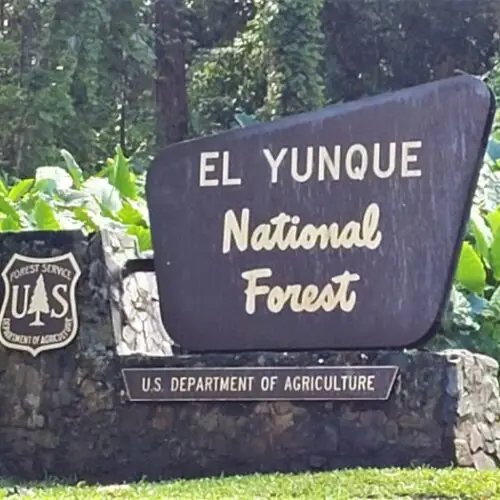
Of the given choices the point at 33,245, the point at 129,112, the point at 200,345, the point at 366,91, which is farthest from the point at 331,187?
the point at 366,91

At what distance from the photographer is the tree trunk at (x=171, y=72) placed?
20.2 meters

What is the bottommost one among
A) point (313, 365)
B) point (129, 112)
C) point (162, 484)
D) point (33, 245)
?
point (162, 484)

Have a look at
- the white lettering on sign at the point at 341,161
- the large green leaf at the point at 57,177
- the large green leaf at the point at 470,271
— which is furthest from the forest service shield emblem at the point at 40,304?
the large green leaf at the point at 57,177

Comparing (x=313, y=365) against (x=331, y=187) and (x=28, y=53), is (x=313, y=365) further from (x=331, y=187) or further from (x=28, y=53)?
(x=28, y=53)

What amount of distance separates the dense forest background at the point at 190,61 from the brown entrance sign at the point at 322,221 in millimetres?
7287

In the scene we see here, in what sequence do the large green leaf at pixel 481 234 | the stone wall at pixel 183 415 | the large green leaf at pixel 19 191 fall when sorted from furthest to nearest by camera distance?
1. the large green leaf at pixel 19 191
2. the large green leaf at pixel 481 234
3. the stone wall at pixel 183 415

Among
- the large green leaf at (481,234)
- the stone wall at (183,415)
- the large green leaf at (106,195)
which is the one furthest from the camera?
the large green leaf at (106,195)

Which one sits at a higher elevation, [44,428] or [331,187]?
[331,187]

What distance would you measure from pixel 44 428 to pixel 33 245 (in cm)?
120

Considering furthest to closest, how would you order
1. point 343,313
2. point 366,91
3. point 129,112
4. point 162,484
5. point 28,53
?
point 366,91 → point 129,112 → point 28,53 → point 343,313 → point 162,484

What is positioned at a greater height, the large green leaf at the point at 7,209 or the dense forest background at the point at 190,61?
the dense forest background at the point at 190,61

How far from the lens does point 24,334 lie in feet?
26.2

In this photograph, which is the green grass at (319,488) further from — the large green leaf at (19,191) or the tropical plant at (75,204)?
the large green leaf at (19,191)

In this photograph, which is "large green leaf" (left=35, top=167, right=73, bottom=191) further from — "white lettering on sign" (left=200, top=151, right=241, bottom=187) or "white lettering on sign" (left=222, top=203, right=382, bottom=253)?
"white lettering on sign" (left=222, top=203, right=382, bottom=253)
